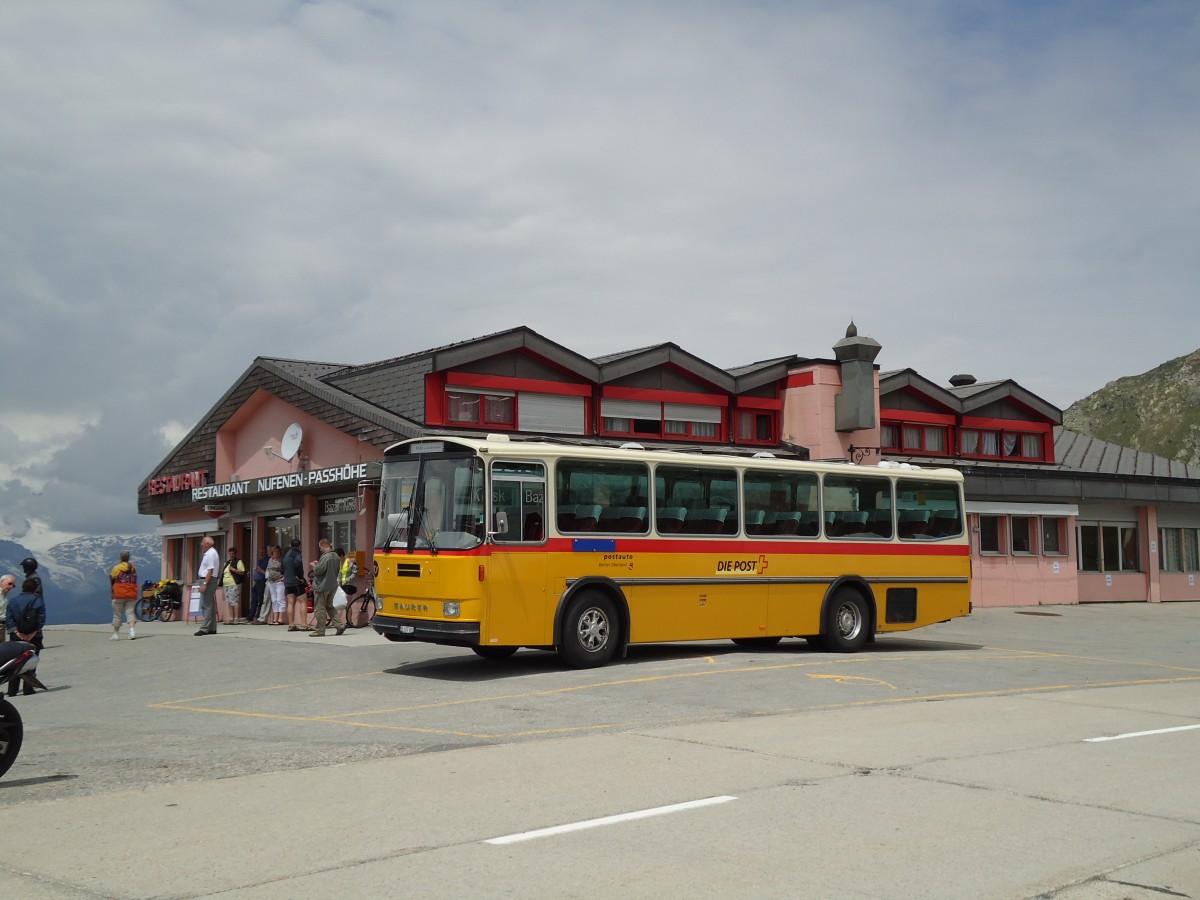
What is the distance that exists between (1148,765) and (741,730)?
3.33 m

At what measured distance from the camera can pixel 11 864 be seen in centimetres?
615

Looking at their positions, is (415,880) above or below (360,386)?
below

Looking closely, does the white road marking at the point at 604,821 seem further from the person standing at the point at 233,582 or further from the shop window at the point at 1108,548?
the shop window at the point at 1108,548

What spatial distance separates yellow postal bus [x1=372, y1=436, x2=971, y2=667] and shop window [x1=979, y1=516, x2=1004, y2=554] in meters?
14.7

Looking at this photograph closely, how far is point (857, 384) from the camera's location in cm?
3325

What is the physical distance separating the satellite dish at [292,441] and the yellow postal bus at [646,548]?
13.8 m

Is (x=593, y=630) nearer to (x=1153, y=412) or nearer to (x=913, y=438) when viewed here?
(x=913, y=438)

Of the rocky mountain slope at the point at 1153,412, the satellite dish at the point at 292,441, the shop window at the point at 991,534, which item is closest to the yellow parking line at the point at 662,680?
the satellite dish at the point at 292,441

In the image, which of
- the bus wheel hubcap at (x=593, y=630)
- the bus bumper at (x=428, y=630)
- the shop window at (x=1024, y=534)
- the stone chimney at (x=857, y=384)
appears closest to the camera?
the bus bumper at (x=428, y=630)

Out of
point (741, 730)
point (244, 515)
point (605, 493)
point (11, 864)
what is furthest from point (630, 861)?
point (244, 515)

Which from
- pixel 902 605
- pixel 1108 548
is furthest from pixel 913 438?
pixel 902 605

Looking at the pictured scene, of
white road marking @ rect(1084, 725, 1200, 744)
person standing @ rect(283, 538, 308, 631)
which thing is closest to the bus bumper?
white road marking @ rect(1084, 725, 1200, 744)

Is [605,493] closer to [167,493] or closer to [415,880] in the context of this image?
[415,880]

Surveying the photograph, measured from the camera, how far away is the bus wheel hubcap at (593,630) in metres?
15.9
